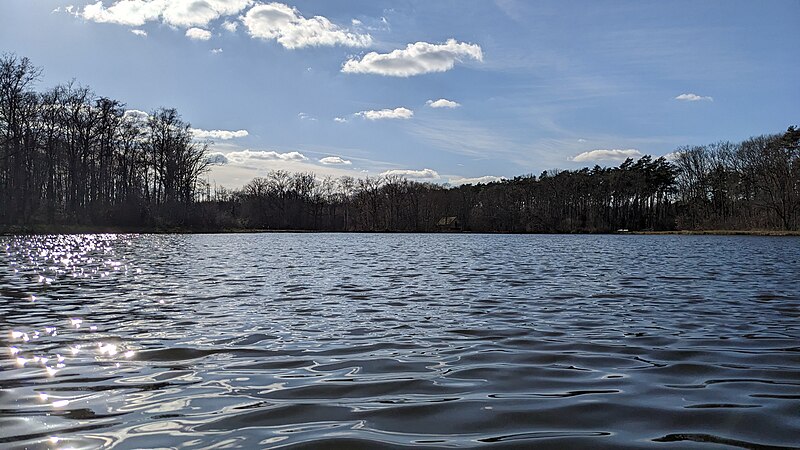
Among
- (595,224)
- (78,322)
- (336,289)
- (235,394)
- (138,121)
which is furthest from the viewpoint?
(595,224)

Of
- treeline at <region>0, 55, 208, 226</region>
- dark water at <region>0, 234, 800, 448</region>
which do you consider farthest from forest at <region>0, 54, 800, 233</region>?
dark water at <region>0, 234, 800, 448</region>

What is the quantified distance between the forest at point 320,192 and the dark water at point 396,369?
47.9 meters

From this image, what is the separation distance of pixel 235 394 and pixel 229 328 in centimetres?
315

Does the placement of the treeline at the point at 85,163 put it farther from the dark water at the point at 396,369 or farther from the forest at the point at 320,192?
the dark water at the point at 396,369

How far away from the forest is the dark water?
4789 centimetres

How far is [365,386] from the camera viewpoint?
15.5ft

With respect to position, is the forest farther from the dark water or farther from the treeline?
the dark water

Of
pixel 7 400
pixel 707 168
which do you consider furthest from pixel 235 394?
pixel 707 168

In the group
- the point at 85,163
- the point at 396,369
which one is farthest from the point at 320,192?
the point at 396,369

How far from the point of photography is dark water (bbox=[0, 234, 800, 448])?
3584mm

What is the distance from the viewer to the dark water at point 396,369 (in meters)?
3.58

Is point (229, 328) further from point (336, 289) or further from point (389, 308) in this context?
point (336, 289)

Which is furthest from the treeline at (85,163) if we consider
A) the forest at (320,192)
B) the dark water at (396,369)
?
the dark water at (396,369)

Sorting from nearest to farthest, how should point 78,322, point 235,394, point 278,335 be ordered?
point 235,394, point 278,335, point 78,322
